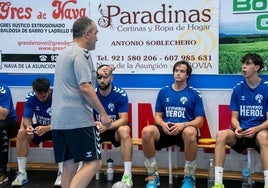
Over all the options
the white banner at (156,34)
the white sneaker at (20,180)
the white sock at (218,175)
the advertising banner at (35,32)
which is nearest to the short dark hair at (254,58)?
Answer: the white banner at (156,34)

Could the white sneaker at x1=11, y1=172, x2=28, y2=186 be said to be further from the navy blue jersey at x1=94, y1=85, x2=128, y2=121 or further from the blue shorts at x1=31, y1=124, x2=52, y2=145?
the navy blue jersey at x1=94, y1=85, x2=128, y2=121

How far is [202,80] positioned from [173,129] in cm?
73

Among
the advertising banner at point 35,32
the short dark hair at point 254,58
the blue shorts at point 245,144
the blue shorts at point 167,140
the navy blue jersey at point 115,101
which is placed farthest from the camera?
the advertising banner at point 35,32

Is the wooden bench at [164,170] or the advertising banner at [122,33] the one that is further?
the advertising banner at [122,33]

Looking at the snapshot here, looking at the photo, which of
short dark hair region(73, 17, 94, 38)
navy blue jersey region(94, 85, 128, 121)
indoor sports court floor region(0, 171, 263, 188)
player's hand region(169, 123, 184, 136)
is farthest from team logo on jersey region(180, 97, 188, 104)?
short dark hair region(73, 17, 94, 38)

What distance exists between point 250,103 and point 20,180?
2433 millimetres

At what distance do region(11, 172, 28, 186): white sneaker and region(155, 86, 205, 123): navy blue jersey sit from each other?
5.03 ft

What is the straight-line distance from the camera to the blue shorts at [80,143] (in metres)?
3.71

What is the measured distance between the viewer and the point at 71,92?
370 centimetres

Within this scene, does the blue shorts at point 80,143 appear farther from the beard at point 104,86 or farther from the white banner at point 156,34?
the white banner at point 156,34

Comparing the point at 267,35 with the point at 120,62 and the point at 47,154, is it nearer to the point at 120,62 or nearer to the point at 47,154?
the point at 120,62

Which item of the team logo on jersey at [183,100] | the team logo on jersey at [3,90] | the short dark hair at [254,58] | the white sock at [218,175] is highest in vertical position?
the short dark hair at [254,58]

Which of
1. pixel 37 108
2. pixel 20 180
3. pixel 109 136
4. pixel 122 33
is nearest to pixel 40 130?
pixel 37 108

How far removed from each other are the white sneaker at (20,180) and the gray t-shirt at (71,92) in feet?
4.94
